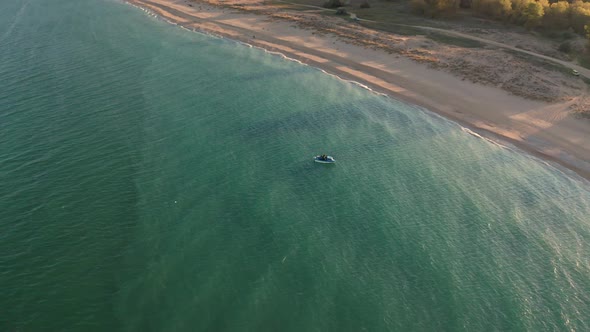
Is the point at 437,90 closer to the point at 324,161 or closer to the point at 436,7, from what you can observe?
the point at 324,161

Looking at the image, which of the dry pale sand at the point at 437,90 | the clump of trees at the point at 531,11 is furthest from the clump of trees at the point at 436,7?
the dry pale sand at the point at 437,90

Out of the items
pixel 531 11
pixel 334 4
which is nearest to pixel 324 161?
pixel 531 11

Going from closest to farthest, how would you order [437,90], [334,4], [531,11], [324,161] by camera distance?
[324,161] < [437,90] < [531,11] < [334,4]

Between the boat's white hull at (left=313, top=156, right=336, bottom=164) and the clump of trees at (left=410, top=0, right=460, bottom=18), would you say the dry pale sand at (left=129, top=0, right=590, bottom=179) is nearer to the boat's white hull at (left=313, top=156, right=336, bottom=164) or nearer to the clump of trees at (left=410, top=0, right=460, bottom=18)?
the boat's white hull at (left=313, top=156, right=336, bottom=164)

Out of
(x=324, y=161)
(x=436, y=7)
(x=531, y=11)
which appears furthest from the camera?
(x=436, y=7)

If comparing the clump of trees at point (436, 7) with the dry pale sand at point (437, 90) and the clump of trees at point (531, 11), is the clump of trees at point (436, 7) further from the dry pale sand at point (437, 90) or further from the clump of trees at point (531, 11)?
the dry pale sand at point (437, 90)

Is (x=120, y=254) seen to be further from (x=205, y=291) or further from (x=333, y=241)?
(x=333, y=241)

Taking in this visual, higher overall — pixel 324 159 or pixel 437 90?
pixel 437 90
